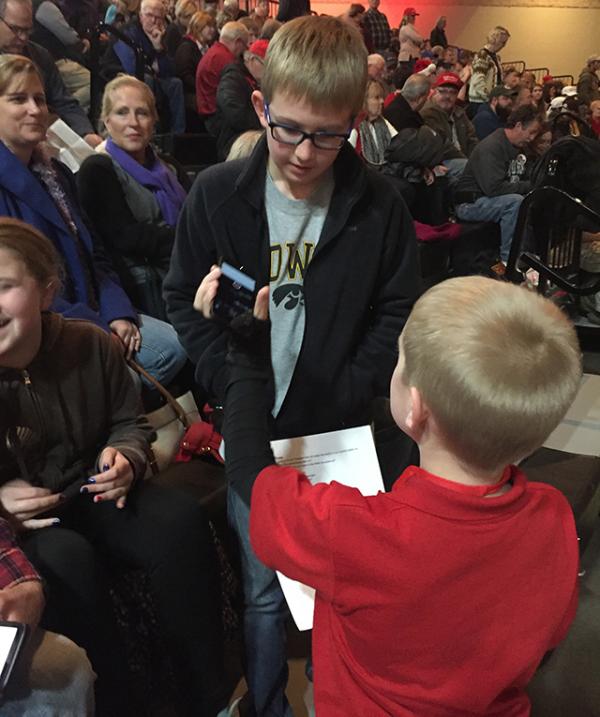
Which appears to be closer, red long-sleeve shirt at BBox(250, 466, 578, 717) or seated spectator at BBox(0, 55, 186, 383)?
red long-sleeve shirt at BBox(250, 466, 578, 717)

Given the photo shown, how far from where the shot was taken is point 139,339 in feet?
7.66

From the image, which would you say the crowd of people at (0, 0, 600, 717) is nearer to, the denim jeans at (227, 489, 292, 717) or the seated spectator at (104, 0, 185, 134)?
the denim jeans at (227, 489, 292, 717)

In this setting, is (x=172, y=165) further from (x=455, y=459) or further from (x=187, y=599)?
(x=455, y=459)

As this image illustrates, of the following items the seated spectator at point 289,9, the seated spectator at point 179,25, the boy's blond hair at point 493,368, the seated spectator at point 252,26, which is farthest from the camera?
the seated spectator at point 289,9

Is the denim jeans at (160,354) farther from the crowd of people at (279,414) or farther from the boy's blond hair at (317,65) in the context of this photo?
the boy's blond hair at (317,65)

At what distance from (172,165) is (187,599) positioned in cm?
226

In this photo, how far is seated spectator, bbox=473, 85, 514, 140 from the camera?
23.5ft

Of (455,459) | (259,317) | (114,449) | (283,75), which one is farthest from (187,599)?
(283,75)

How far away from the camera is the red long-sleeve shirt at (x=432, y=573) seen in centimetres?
83

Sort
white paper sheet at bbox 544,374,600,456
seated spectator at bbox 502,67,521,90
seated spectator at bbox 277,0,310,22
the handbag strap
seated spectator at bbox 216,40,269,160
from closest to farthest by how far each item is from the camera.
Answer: the handbag strap < white paper sheet at bbox 544,374,600,456 < seated spectator at bbox 216,40,269,160 < seated spectator at bbox 277,0,310,22 < seated spectator at bbox 502,67,521,90

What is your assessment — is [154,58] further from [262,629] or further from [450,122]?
[262,629]

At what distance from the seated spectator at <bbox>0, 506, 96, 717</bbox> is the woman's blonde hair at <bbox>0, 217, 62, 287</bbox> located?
579 millimetres

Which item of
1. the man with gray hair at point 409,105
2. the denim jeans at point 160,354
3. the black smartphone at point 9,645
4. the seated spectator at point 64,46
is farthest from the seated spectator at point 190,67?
the black smartphone at point 9,645

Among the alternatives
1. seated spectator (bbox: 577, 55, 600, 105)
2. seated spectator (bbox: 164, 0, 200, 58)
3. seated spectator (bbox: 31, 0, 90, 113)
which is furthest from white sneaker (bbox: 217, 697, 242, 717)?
seated spectator (bbox: 577, 55, 600, 105)
